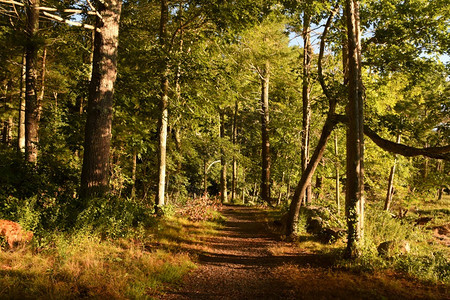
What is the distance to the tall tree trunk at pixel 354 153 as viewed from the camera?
6.63 meters

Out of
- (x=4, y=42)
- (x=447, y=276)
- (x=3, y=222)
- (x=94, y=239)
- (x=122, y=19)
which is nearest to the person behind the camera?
(x=3, y=222)

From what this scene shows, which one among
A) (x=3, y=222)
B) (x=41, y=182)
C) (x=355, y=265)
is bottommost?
(x=355, y=265)

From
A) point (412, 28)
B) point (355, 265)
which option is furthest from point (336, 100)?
point (355, 265)

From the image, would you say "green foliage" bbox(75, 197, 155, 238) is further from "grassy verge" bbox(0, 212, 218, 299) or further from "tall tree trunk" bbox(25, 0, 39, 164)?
"tall tree trunk" bbox(25, 0, 39, 164)

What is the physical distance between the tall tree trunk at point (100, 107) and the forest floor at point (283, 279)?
3629mm

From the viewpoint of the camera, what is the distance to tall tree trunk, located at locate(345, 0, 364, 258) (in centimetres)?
663

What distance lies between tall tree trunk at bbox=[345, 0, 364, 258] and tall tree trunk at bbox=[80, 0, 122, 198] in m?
6.49

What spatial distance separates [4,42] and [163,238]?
9.82 metres

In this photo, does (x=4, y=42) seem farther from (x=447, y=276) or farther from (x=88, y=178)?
(x=447, y=276)

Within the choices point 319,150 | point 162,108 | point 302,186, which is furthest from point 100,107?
point 302,186

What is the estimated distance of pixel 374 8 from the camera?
843 centimetres

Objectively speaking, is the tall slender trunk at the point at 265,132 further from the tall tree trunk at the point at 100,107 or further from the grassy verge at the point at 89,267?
the tall tree trunk at the point at 100,107

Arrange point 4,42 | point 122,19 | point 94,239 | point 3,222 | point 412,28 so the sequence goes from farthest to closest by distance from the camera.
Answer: point 122,19 → point 4,42 → point 412,28 → point 94,239 → point 3,222

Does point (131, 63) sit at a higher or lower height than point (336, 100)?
higher
